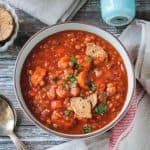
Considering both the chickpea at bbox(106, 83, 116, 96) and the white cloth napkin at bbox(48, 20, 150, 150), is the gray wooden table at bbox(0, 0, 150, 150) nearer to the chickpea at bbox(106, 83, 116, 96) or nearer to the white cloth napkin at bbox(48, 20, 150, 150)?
the white cloth napkin at bbox(48, 20, 150, 150)

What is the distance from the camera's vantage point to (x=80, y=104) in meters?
1.75

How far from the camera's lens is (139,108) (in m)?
1.82

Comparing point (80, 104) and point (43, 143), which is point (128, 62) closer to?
point (80, 104)

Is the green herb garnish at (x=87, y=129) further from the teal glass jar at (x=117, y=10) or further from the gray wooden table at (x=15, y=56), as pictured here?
the teal glass jar at (x=117, y=10)

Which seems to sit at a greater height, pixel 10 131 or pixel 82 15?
pixel 82 15

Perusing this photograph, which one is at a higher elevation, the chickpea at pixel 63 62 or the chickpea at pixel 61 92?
the chickpea at pixel 63 62

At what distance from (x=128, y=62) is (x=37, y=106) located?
28 centimetres

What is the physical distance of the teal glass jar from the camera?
1824mm

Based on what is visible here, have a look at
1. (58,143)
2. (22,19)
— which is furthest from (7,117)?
(22,19)

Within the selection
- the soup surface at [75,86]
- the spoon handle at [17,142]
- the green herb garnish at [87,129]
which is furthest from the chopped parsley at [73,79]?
the spoon handle at [17,142]

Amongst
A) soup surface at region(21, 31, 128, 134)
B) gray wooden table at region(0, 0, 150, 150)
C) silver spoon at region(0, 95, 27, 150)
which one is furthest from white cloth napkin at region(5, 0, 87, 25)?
silver spoon at region(0, 95, 27, 150)

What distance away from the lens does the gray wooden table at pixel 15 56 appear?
1.87m

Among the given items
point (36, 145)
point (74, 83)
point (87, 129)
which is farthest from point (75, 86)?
point (36, 145)

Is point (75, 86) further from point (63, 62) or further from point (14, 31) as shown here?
point (14, 31)
